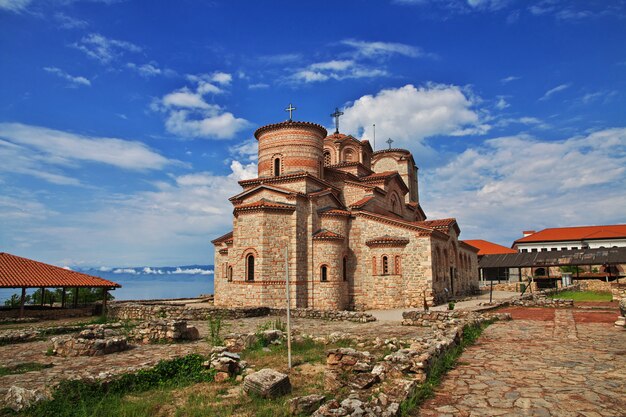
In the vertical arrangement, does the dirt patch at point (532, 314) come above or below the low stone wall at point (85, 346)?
below

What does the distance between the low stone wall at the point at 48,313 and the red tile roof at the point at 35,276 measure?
4.97 ft

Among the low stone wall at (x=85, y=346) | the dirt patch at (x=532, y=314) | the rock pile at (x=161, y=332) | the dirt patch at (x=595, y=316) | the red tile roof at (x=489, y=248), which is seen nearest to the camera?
the low stone wall at (x=85, y=346)

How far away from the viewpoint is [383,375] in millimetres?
6438

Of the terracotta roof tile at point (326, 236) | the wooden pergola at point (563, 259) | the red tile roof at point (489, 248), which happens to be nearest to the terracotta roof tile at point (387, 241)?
the terracotta roof tile at point (326, 236)

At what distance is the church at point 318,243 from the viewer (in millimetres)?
19859

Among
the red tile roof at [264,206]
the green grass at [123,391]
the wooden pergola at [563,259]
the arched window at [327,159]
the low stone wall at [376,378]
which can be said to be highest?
the arched window at [327,159]

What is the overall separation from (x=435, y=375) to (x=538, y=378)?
5.50 ft

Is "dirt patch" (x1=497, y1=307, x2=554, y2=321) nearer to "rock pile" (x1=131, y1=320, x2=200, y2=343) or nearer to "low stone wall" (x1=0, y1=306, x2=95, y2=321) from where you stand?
"rock pile" (x1=131, y1=320, x2=200, y2=343)

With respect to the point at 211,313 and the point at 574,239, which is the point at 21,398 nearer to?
the point at 211,313

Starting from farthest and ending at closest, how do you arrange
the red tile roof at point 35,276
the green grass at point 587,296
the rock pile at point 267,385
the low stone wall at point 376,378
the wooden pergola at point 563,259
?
1. the wooden pergola at point 563,259
2. the green grass at point 587,296
3. the red tile roof at point 35,276
4. the rock pile at point 267,385
5. the low stone wall at point 376,378

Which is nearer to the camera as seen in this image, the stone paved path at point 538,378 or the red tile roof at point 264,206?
the stone paved path at point 538,378

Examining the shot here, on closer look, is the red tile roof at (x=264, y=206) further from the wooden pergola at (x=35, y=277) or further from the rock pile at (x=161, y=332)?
the rock pile at (x=161, y=332)

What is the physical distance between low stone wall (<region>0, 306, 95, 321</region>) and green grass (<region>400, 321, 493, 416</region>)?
59.1 ft

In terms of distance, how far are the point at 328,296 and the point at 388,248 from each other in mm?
4270
